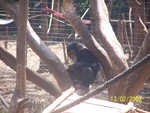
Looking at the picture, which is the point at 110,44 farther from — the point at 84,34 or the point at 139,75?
the point at 139,75

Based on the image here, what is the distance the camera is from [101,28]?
3326 mm

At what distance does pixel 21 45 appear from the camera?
1.92 m

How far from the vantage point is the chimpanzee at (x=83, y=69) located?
3.51 metres

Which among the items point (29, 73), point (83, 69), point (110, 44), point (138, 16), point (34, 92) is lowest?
point (34, 92)

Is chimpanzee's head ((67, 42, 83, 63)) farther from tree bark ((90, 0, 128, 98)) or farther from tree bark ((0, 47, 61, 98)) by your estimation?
tree bark ((0, 47, 61, 98))

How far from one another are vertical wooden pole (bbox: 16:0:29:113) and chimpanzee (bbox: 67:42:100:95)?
1468 millimetres

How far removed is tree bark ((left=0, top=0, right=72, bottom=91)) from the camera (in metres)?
2.82

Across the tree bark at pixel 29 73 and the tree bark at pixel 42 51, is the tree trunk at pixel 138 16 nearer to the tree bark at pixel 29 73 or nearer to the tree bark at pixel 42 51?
the tree bark at pixel 42 51

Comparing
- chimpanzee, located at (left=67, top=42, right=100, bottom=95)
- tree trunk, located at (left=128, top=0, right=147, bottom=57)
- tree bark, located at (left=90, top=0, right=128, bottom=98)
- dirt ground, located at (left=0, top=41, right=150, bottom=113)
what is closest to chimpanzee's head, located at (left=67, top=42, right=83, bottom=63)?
chimpanzee, located at (left=67, top=42, right=100, bottom=95)

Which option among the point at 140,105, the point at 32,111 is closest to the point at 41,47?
the point at 32,111

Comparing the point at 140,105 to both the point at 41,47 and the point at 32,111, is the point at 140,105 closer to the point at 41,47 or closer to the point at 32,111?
the point at 32,111

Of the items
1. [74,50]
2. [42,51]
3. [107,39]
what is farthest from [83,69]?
[42,51]

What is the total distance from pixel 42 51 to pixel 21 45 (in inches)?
36.7

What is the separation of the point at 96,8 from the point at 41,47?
0.85 meters
